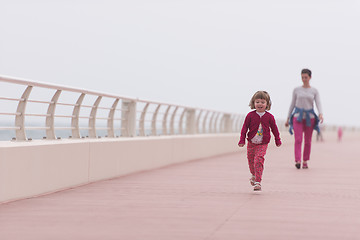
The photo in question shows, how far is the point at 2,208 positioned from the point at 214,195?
2820 mm

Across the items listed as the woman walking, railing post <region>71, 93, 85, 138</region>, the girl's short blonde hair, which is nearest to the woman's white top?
the woman walking

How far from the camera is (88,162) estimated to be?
39.4 feet

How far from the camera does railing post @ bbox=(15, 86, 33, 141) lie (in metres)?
9.80

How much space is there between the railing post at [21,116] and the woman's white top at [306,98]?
24.8 ft

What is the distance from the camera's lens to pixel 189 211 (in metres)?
8.22

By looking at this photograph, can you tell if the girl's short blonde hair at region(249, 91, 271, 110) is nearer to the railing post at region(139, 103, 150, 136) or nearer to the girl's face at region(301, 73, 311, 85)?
the girl's face at region(301, 73, 311, 85)

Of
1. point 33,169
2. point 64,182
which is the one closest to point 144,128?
point 64,182

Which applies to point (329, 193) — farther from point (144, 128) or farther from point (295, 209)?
point (144, 128)

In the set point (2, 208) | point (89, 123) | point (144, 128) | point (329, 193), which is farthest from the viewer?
point (144, 128)

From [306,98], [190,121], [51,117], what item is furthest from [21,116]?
[190,121]

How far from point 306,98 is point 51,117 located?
21.9 feet

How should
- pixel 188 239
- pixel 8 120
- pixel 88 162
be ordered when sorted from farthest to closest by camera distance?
pixel 88 162 → pixel 8 120 → pixel 188 239

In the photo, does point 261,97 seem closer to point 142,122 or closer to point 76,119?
point 76,119

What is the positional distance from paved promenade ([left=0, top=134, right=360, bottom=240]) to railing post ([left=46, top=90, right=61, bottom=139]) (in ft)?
2.70
